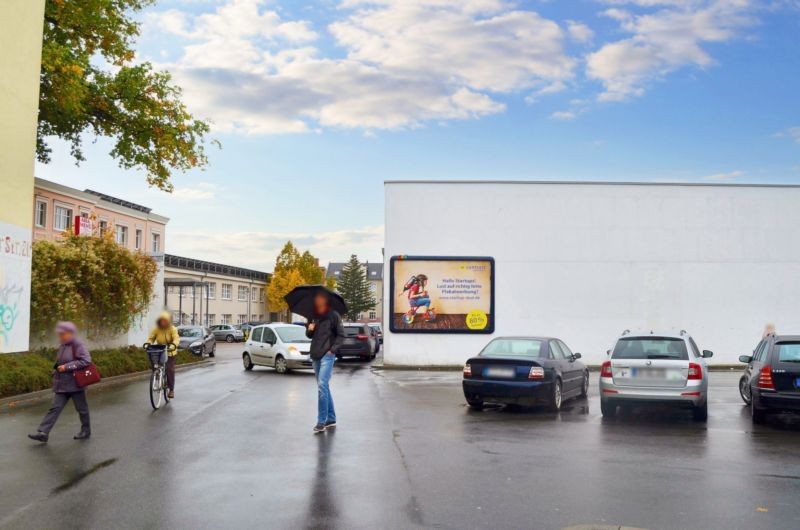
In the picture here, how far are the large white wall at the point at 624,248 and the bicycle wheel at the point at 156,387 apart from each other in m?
14.3

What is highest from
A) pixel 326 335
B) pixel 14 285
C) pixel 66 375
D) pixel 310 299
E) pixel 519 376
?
pixel 14 285

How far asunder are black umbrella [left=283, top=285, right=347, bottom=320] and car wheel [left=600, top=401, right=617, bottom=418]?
499cm

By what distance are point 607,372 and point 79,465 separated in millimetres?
8479

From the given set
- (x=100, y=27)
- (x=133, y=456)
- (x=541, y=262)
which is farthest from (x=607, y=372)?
(x=100, y=27)

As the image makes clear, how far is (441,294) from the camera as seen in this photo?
27.8 m

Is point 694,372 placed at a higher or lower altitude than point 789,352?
lower

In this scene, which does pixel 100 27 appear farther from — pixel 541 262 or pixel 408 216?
pixel 541 262

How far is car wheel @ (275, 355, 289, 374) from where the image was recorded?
23.8 m

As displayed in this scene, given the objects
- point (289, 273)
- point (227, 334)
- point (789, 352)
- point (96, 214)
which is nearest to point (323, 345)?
point (789, 352)

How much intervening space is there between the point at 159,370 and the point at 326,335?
506cm

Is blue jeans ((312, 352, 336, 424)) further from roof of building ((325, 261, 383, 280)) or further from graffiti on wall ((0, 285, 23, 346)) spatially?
roof of building ((325, 261, 383, 280))

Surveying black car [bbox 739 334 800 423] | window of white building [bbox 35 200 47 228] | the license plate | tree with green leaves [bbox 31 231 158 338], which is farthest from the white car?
window of white building [bbox 35 200 47 228]

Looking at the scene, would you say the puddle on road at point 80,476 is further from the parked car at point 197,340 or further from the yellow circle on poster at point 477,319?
the parked car at point 197,340

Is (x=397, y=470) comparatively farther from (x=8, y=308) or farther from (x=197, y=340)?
(x=197, y=340)
